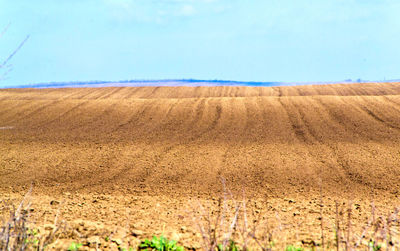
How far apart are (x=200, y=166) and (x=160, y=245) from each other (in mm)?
4199

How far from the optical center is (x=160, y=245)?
421 centimetres

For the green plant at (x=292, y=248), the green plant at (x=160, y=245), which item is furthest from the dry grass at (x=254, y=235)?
the green plant at (x=160, y=245)

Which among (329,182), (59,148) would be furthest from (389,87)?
(59,148)

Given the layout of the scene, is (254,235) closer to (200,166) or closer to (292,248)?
(292,248)

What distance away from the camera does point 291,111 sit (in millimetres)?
14422

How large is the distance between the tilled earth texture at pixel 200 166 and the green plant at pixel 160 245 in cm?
17

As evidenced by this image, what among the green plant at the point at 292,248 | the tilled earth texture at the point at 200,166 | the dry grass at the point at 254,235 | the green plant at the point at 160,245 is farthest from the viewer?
the tilled earth texture at the point at 200,166

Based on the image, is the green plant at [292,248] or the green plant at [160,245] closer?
the green plant at [292,248]

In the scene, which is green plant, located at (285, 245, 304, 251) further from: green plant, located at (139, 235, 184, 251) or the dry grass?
green plant, located at (139, 235, 184, 251)

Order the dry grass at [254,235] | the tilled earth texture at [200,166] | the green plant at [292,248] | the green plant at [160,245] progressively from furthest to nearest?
the tilled earth texture at [200,166]
the green plant at [160,245]
the green plant at [292,248]
the dry grass at [254,235]

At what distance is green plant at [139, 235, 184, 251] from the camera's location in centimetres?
419

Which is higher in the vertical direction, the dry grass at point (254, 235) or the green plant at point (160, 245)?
the dry grass at point (254, 235)

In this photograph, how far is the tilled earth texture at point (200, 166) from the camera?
5332 mm

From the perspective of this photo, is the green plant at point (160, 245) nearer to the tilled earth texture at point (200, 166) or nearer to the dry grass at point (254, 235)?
the tilled earth texture at point (200, 166)
